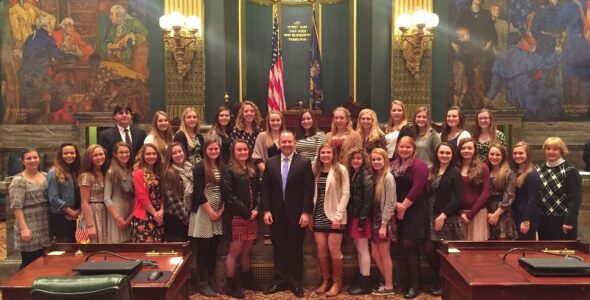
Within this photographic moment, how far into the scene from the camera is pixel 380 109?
10633 millimetres

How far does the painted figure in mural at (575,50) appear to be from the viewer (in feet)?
35.4

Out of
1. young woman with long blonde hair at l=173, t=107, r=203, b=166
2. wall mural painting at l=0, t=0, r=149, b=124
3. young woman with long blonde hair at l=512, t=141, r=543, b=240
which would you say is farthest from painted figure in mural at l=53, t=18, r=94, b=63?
young woman with long blonde hair at l=512, t=141, r=543, b=240

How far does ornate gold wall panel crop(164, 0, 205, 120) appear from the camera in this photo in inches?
405

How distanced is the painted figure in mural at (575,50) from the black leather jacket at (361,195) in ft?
24.4

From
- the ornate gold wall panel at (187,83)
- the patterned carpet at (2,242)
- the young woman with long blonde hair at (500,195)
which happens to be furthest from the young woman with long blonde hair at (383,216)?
the ornate gold wall panel at (187,83)

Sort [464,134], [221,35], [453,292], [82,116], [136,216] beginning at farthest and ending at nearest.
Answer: [221,35] → [82,116] → [464,134] → [136,216] → [453,292]

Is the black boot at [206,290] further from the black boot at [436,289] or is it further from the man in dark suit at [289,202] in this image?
the black boot at [436,289]

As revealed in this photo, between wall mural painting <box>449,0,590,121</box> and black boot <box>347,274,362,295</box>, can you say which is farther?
wall mural painting <box>449,0,590,121</box>

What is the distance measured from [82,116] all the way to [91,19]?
2279 mm

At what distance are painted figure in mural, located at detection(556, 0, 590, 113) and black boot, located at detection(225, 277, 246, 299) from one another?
846 cm

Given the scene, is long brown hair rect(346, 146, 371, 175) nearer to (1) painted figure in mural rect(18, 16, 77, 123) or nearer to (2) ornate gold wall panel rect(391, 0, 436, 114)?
(2) ornate gold wall panel rect(391, 0, 436, 114)

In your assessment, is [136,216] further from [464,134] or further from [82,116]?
[82,116]

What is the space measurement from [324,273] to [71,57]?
25.1 ft

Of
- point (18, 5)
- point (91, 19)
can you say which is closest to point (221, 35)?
point (91, 19)
